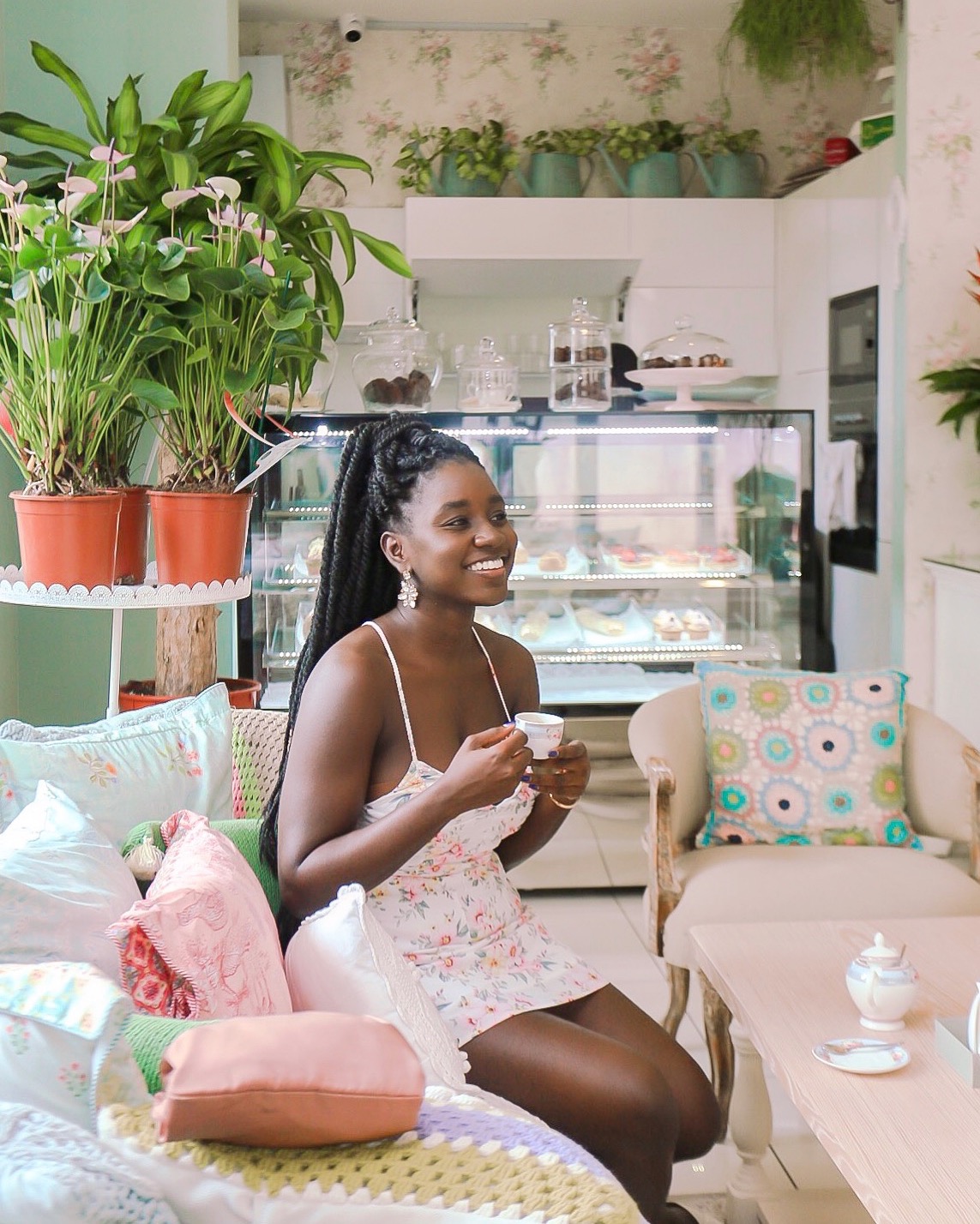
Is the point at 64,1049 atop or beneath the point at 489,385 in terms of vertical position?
beneath

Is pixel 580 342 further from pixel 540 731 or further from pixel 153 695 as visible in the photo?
pixel 540 731

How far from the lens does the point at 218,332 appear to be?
2.16 metres

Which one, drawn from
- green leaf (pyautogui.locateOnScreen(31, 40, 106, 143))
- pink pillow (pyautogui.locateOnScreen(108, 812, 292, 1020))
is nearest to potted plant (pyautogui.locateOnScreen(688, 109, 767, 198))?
green leaf (pyautogui.locateOnScreen(31, 40, 106, 143))

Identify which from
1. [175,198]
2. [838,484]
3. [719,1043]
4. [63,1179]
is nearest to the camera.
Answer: [63,1179]

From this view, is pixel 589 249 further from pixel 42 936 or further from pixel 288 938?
pixel 42 936

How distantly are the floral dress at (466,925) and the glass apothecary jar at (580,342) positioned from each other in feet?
7.54

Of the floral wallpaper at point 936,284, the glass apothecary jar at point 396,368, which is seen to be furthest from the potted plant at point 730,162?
the glass apothecary jar at point 396,368

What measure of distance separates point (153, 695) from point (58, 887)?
1.27 meters

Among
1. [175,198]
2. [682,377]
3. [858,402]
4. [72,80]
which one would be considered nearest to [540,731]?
[175,198]

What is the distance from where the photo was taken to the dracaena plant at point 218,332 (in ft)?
6.64

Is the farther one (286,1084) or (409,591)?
(409,591)

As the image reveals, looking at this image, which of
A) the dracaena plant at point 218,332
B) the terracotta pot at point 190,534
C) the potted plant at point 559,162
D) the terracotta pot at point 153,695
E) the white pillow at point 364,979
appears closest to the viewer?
the white pillow at point 364,979

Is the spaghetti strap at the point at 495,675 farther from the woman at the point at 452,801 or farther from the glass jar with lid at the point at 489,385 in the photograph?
the glass jar with lid at the point at 489,385

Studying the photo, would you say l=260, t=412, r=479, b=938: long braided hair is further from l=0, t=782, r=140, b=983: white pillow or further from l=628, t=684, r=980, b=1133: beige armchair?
l=628, t=684, r=980, b=1133: beige armchair
